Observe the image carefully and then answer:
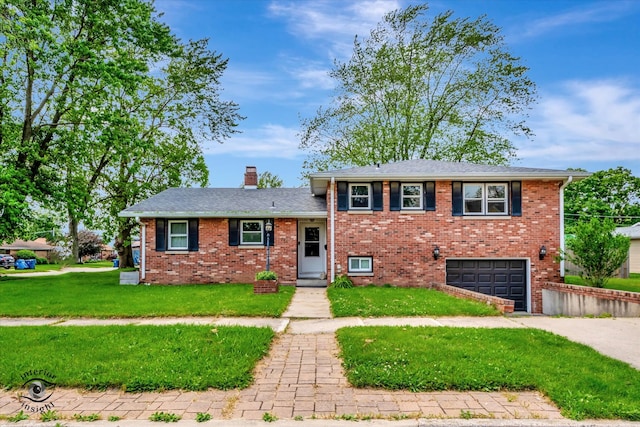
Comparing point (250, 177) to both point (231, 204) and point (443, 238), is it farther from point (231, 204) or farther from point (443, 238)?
point (443, 238)

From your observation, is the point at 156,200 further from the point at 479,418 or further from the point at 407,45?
the point at 407,45

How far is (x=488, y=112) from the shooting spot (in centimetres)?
2766

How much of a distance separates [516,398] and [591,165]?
4867cm

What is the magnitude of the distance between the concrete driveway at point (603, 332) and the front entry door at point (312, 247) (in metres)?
9.32

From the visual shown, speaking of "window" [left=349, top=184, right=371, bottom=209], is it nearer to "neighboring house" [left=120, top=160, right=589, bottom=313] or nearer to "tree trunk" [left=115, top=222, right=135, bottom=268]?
"neighboring house" [left=120, top=160, right=589, bottom=313]

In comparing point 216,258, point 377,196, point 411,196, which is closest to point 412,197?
point 411,196

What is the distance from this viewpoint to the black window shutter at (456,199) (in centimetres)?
1520

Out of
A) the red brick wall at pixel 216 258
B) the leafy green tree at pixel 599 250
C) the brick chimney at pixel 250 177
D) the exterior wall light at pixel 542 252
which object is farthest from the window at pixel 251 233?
the leafy green tree at pixel 599 250


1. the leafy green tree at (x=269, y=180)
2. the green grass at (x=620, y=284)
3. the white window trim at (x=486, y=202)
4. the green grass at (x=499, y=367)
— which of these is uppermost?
the leafy green tree at (x=269, y=180)

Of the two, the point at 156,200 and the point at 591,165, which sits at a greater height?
the point at 591,165

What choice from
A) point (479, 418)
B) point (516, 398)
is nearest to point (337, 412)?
point (479, 418)

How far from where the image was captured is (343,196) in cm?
1540

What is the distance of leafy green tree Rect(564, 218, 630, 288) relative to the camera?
494 inches

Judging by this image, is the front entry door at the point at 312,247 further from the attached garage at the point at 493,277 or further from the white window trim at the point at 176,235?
the attached garage at the point at 493,277
